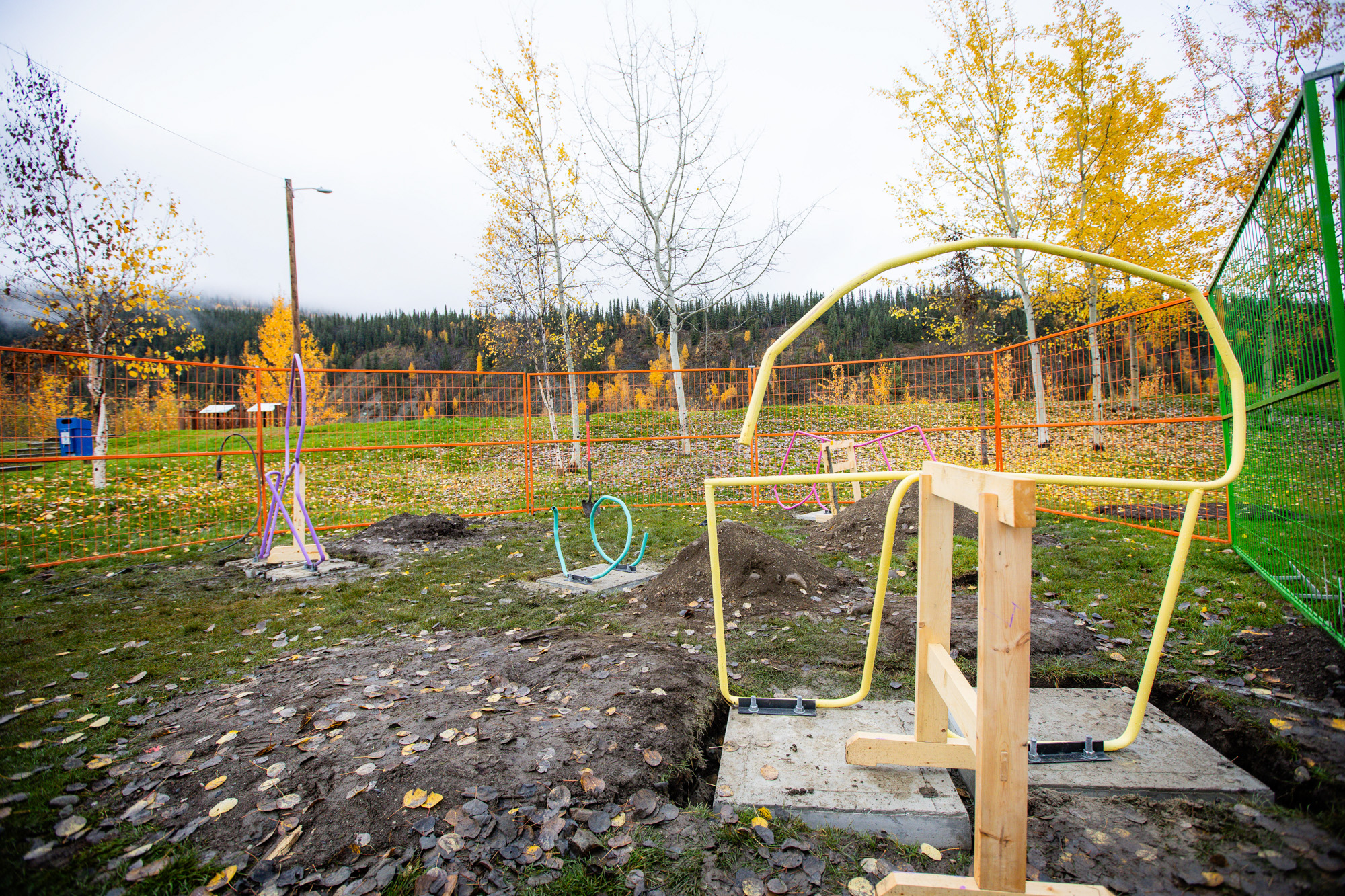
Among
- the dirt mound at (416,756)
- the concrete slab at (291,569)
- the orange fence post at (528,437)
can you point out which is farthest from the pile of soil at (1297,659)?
the orange fence post at (528,437)

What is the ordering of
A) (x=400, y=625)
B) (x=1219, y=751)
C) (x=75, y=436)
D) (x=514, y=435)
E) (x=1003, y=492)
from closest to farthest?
1. (x=1003, y=492)
2. (x=1219, y=751)
3. (x=400, y=625)
4. (x=75, y=436)
5. (x=514, y=435)

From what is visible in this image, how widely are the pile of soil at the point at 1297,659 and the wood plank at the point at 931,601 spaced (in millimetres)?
1768

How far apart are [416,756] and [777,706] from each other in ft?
5.30

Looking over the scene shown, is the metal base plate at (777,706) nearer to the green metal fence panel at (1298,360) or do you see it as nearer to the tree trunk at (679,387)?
the green metal fence panel at (1298,360)

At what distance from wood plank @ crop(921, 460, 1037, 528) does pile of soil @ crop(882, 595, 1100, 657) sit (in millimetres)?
1820

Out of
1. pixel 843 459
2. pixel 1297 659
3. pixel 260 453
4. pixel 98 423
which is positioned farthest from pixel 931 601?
pixel 98 423

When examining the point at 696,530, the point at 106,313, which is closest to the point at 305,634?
the point at 696,530

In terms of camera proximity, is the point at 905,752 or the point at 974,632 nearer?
the point at 905,752

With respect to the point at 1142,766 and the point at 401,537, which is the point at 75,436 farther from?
the point at 1142,766

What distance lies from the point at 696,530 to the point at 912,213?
11.2 metres

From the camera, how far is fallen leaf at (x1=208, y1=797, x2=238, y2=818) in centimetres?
212

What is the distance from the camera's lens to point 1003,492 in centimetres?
152

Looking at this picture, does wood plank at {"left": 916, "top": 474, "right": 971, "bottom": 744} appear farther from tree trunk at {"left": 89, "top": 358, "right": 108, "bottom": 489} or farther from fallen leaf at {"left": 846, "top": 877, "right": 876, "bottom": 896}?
tree trunk at {"left": 89, "top": 358, "right": 108, "bottom": 489}

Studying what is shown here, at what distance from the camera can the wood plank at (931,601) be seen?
7.04ft
